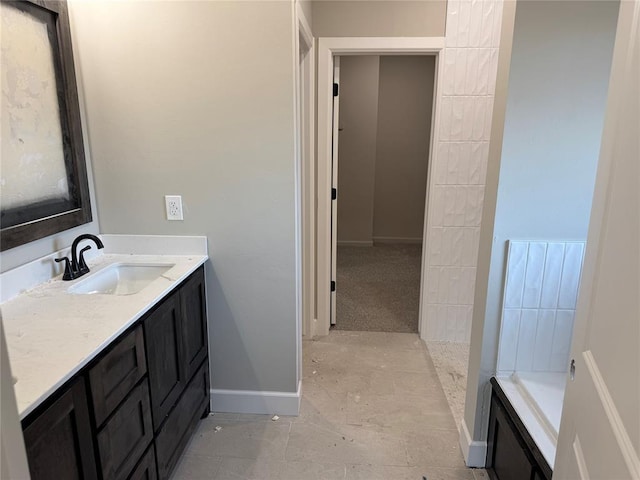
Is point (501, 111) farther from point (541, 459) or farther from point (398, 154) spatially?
point (398, 154)

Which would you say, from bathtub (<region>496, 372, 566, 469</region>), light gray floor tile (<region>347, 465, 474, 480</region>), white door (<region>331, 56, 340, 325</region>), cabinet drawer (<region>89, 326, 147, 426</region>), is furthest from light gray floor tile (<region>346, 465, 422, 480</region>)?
white door (<region>331, 56, 340, 325</region>)

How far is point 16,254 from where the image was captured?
62.8 inches

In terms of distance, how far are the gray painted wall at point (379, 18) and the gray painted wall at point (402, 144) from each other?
9.08ft

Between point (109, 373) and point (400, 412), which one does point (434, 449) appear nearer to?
point (400, 412)

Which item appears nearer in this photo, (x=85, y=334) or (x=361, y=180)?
(x=85, y=334)

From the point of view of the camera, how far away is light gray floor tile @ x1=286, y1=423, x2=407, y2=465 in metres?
2.02

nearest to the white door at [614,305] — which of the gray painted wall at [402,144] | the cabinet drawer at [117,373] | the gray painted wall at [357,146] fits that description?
the cabinet drawer at [117,373]

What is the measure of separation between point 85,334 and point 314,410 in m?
1.44

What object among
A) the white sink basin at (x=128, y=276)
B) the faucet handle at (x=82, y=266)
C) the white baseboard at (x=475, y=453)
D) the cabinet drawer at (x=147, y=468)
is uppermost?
the faucet handle at (x=82, y=266)

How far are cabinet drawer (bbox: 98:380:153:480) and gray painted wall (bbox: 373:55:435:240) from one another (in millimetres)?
4775

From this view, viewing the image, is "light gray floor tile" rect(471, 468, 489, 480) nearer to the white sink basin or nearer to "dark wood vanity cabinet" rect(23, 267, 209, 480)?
"dark wood vanity cabinet" rect(23, 267, 209, 480)

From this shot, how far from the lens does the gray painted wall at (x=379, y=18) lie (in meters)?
2.73

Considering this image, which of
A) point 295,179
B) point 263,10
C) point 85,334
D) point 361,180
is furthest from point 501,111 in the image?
point 361,180

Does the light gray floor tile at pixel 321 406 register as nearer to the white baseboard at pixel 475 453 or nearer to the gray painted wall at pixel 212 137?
the gray painted wall at pixel 212 137
